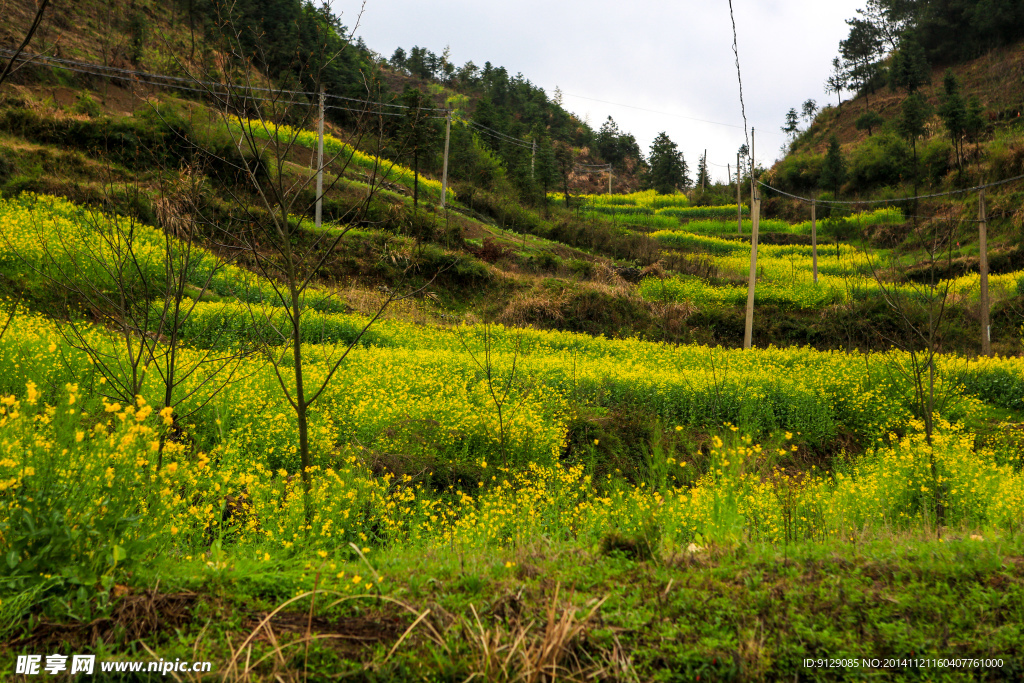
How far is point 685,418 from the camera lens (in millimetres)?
9852

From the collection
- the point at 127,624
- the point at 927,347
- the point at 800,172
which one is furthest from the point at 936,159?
the point at 127,624

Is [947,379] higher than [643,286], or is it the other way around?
[643,286]


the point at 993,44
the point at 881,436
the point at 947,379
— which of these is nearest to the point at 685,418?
the point at 881,436

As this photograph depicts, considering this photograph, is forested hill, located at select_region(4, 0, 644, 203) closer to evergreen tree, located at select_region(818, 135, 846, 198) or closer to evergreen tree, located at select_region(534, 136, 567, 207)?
evergreen tree, located at select_region(534, 136, 567, 207)

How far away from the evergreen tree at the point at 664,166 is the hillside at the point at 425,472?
48659 millimetres

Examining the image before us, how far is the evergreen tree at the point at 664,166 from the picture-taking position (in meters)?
66.6

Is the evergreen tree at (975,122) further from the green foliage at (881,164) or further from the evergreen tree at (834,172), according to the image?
the evergreen tree at (834,172)

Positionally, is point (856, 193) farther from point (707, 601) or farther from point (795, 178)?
point (707, 601)

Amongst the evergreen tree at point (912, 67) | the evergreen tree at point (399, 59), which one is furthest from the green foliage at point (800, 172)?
the evergreen tree at point (399, 59)

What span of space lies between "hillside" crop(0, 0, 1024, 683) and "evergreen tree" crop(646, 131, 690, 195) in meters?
48.7

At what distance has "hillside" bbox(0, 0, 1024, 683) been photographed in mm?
2250

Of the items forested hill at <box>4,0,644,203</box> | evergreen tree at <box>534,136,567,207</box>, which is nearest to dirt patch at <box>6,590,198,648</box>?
forested hill at <box>4,0,644,203</box>

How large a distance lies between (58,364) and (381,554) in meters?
6.81

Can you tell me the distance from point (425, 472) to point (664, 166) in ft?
221
